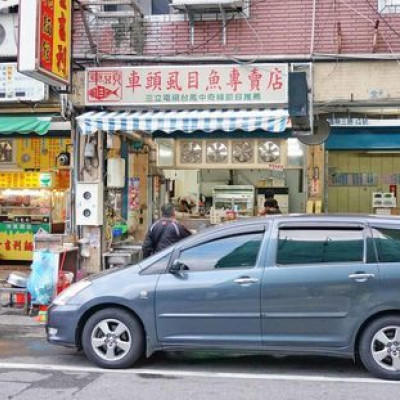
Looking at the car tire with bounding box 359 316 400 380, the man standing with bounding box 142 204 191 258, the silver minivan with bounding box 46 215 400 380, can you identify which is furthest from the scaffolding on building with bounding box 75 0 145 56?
the car tire with bounding box 359 316 400 380

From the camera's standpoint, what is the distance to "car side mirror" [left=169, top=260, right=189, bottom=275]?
655 centimetres

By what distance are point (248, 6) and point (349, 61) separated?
1.82 meters

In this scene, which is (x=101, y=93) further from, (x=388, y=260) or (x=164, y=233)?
(x=388, y=260)

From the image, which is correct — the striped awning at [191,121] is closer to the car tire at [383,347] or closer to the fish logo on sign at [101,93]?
the fish logo on sign at [101,93]

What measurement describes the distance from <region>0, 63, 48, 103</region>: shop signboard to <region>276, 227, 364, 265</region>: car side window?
5494 millimetres

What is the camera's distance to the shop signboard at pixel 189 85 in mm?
10172

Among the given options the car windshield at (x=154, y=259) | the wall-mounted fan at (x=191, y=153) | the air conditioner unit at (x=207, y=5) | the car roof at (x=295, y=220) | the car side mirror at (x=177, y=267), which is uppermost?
the air conditioner unit at (x=207, y=5)

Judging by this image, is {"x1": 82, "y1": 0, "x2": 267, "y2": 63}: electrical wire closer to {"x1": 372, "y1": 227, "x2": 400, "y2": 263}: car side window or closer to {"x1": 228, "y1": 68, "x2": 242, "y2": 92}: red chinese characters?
{"x1": 228, "y1": 68, "x2": 242, "y2": 92}: red chinese characters

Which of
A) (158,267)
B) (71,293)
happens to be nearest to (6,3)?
(71,293)

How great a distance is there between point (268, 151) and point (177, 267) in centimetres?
565

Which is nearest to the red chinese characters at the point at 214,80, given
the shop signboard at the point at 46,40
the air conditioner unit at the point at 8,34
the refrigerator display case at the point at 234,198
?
the shop signboard at the point at 46,40

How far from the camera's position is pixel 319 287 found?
20.5 ft

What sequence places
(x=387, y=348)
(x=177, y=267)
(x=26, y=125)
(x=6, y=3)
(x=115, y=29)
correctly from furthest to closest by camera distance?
(x=115, y=29)
(x=6, y=3)
(x=26, y=125)
(x=177, y=267)
(x=387, y=348)

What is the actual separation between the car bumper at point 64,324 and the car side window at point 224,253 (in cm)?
122
